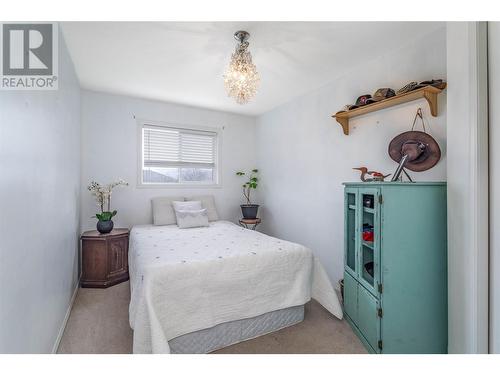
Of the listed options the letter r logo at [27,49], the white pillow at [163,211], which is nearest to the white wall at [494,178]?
the letter r logo at [27,49]

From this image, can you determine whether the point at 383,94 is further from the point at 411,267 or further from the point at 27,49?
the point at 27,49

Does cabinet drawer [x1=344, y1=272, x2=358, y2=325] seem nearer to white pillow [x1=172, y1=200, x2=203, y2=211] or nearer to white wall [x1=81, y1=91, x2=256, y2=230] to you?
white pillow [x1=172, y1=200, x2=203, y2=211]

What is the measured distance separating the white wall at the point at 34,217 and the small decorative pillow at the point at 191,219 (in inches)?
51.9

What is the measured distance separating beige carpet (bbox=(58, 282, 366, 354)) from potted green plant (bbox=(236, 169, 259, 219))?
183 centimetres

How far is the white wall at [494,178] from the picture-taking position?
1337 mm

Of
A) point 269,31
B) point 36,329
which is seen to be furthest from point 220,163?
point 36,329

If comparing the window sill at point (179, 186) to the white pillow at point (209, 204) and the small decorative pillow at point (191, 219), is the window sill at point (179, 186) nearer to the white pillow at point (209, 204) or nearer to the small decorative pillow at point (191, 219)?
the white pillow at point (209, 204)

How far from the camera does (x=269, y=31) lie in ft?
6.31

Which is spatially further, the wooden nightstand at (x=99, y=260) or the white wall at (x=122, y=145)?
the white wall at (x=122, y=145)

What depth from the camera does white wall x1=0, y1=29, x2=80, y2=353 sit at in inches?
41.1

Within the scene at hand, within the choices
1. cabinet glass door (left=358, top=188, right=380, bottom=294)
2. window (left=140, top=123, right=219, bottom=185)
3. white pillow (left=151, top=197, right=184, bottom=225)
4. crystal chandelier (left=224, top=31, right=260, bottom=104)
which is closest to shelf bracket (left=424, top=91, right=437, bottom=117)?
cabinet glass door (left=358, top=188, right=380, bottom=294)

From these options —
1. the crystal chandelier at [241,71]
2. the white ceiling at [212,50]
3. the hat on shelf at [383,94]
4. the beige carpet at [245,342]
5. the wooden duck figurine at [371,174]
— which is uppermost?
the white ceiling at [212,50]

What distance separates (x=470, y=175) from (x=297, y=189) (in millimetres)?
2150

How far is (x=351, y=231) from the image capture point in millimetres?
2131
